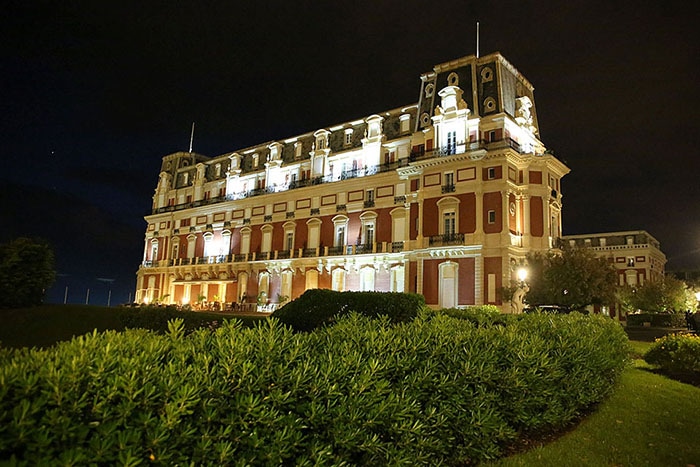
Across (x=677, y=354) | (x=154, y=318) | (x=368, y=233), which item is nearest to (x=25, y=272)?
(x=154, y=318)

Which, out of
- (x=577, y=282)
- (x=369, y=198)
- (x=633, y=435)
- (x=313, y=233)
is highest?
(x=369, y=198)

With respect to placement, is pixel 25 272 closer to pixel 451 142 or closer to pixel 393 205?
pixel 393 205

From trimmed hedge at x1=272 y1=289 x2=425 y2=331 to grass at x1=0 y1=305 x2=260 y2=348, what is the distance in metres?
4.64

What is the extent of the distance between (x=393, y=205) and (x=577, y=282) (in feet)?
47.8

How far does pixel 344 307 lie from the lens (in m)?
14.7

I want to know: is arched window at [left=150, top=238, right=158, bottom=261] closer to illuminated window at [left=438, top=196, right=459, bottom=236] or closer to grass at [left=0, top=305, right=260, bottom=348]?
grass at [left=0, top=305, right=260, bottom=348]

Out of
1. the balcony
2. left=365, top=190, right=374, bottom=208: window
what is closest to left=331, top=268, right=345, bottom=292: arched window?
left=365, top=190, right=374, bottom=208: window

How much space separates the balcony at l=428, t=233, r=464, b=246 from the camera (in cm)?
2809

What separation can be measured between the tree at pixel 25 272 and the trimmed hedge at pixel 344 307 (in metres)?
15.8

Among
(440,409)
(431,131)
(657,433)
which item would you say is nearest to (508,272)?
(431,131)

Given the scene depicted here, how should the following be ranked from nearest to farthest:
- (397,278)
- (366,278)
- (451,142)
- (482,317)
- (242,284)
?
1. (482,317)
2. (451,142)
3. (397,278)
4. (366,278)
5. (242,284)

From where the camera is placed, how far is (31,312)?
20.7 metres

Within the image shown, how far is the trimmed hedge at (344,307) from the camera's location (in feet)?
47.4

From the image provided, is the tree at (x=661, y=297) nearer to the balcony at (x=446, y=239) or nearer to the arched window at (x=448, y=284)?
the arched window at (x=448, y=284)
